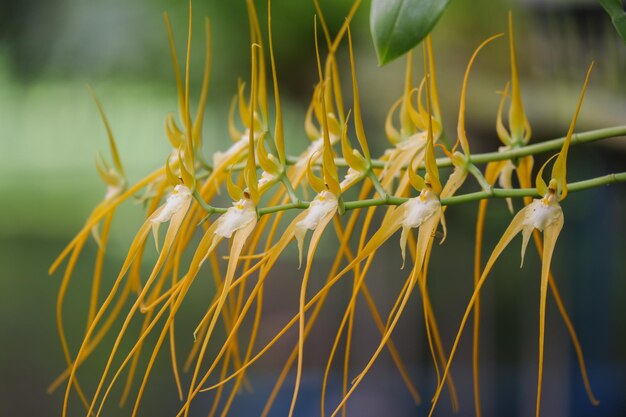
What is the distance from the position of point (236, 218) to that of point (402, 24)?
7 centimetres

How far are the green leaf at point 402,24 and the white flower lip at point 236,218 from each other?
0.05 m

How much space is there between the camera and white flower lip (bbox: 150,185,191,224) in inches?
8.4

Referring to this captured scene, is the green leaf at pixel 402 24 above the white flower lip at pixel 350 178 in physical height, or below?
above

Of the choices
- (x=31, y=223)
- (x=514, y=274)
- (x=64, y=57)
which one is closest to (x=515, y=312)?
(x=514, y=274)

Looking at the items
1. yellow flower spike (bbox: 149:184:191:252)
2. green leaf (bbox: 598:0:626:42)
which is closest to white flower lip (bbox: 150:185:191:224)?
yellow flower spike (bbox: 149:184:191:252)

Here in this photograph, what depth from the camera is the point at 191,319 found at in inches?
A: 92.9

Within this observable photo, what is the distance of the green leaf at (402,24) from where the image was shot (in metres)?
0.19

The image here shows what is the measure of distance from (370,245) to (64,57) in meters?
1.59

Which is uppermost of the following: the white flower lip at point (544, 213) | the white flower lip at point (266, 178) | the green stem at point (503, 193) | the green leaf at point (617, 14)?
the green leaf at point (617, 14)

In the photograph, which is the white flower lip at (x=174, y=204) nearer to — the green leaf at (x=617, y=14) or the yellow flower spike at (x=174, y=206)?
the yellow flower spike at (x=174, y=206)

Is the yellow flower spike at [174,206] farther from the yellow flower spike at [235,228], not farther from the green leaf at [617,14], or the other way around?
the green leaf at [617,14]

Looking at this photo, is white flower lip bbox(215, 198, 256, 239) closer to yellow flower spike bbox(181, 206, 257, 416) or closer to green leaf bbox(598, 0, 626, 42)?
yellow flower spike bbox(181, 206, 257, 416)

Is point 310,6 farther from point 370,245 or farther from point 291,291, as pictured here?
point 370,245

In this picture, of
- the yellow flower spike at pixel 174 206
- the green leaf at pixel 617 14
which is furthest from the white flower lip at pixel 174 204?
the green leaf at pixel 617 14
